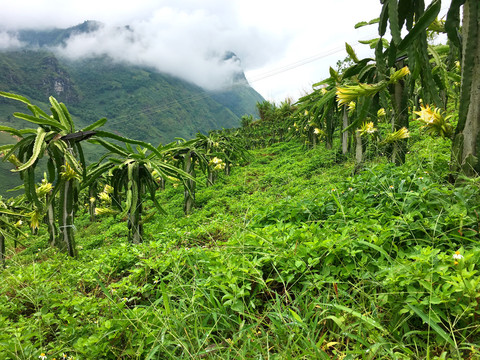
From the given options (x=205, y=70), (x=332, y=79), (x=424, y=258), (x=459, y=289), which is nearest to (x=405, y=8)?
(x=332, y=79)

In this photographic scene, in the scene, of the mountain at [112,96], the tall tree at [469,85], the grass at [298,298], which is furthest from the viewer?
the mountain at [112,96]

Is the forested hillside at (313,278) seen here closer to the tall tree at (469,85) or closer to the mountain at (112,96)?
the tall tree at (469,85)

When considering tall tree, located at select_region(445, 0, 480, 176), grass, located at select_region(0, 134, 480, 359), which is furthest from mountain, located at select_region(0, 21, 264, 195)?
tall tree, located at select_region(445, 0, 480, 176)

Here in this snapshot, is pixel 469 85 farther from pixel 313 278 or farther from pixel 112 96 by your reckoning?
pixel 112 96

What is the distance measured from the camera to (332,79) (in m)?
2.90

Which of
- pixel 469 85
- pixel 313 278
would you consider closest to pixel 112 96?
pixel 469 85

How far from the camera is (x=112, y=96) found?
342 ft

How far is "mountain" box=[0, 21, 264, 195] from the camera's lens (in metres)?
84.3

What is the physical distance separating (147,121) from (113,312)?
96127 millimetres

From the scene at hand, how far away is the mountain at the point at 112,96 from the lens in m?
84.3

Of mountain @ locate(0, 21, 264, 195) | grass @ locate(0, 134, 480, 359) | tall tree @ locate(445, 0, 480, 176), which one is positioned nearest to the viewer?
grass @ locate(0, 134, 480, 359)

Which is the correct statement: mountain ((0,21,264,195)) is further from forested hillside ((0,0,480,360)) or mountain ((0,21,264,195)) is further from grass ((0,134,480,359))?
grass ((0,134,480,359))

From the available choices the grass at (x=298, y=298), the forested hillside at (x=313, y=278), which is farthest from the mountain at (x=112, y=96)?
the grass at (x=298, y=298)

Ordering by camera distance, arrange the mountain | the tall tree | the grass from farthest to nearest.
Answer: the mountain → the tall tree → the grass
